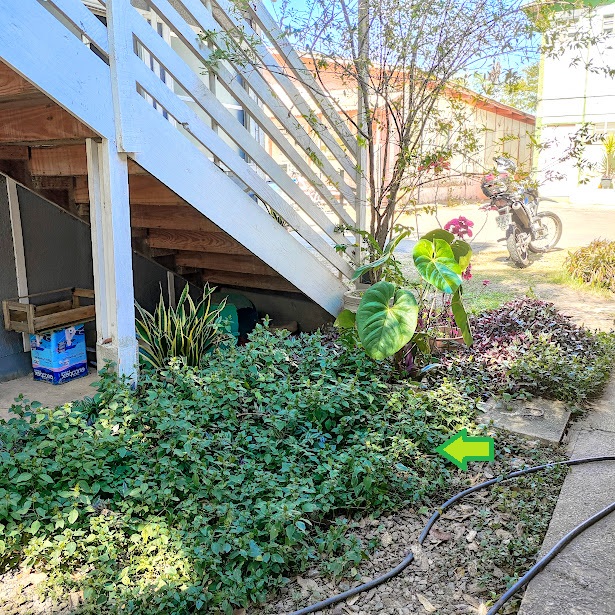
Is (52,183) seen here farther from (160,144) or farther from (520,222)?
(520,222)

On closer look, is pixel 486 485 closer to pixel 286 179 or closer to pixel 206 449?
pixel 206 449

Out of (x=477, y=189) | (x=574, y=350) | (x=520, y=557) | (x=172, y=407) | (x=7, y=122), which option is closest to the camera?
(x=520, y=557)

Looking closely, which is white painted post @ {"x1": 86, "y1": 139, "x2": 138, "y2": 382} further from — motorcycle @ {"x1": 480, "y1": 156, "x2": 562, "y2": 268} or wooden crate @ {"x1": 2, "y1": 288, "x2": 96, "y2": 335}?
motorcycle @ {"x1": 480, "y1": 156, "x2": 562, "y2": 268}

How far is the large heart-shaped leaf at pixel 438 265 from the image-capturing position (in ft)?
9.80

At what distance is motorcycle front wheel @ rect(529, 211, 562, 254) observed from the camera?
6938 millimetres

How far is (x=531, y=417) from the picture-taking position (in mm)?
2830

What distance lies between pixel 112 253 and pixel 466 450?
69.8 inches

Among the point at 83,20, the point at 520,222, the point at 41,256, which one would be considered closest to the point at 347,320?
the point at 83,20

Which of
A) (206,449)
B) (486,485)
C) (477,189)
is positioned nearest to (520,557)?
(486,485)

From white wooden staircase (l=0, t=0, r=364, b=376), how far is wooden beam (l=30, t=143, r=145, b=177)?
10 millimetres

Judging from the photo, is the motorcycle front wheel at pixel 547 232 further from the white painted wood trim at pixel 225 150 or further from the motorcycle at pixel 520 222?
the white painted wood trim at pixel 225 150

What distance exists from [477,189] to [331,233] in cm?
1053

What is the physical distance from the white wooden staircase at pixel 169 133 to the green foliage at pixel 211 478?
0.60 metres

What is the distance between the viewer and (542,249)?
707 centimetres
